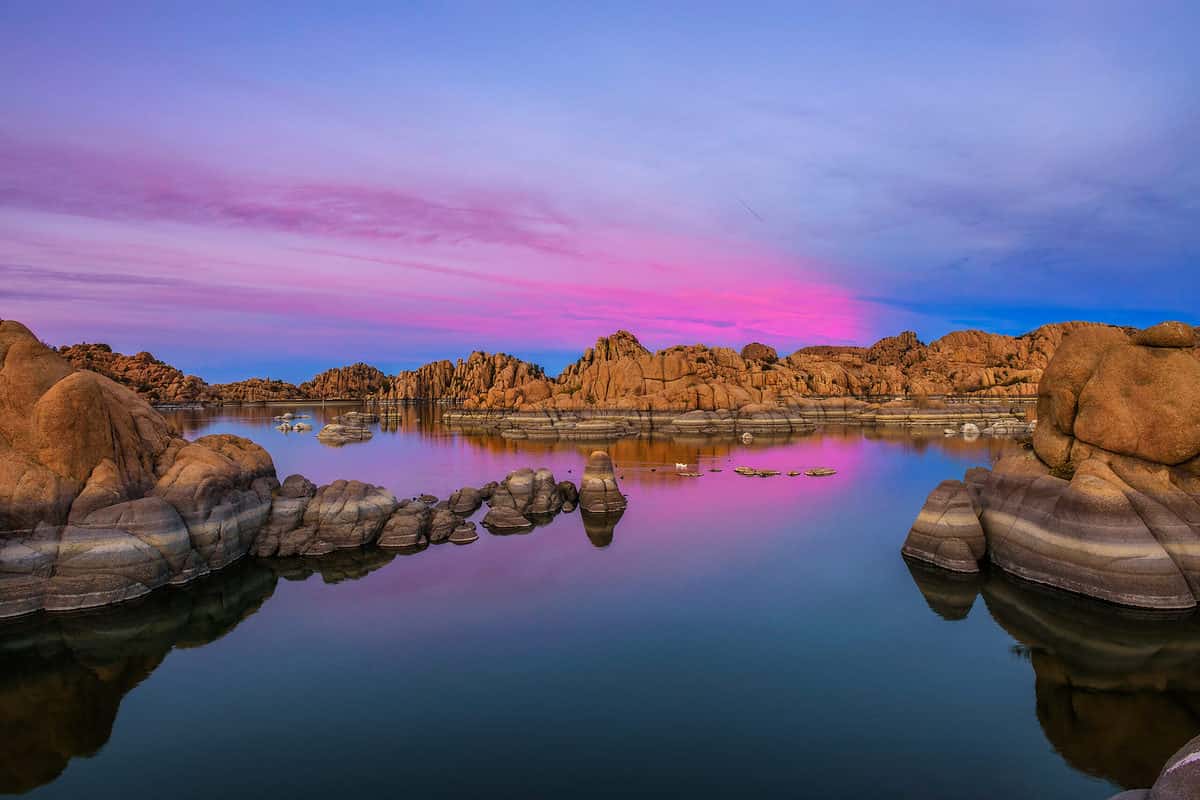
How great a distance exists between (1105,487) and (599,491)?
93.9ft

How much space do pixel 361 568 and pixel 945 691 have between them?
2538 cm

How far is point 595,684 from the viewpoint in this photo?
19.2 meters

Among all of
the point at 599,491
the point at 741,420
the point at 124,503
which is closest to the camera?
the point at 124,503

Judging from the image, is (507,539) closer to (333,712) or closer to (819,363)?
(333,712)

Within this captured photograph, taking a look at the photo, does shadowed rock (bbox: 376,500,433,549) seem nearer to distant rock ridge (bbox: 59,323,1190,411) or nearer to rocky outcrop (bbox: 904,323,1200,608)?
rocky outcrop (bbox: 904,323,1200,608)

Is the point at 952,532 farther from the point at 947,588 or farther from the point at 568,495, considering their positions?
the point at 568,495

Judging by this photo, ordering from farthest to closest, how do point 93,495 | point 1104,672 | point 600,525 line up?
point 600,525 → point 93,495 → point 1104,672

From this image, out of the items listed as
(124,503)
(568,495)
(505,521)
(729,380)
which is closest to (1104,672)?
(505,521)

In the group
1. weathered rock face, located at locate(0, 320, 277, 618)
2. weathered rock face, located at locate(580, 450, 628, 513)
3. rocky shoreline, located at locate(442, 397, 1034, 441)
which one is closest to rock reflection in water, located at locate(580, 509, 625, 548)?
weathered rock face, located at locate(580, 450, 628, 513)

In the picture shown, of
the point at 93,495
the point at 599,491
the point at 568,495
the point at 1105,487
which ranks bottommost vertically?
the point at 568,495

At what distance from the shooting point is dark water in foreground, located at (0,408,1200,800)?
14.8 m

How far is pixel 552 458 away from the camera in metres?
79.5

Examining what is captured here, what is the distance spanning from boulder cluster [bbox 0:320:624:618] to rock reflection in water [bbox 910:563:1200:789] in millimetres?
27190

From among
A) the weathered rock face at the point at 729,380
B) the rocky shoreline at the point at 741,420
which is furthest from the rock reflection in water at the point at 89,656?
the weathered rock face at the point at 729,380
